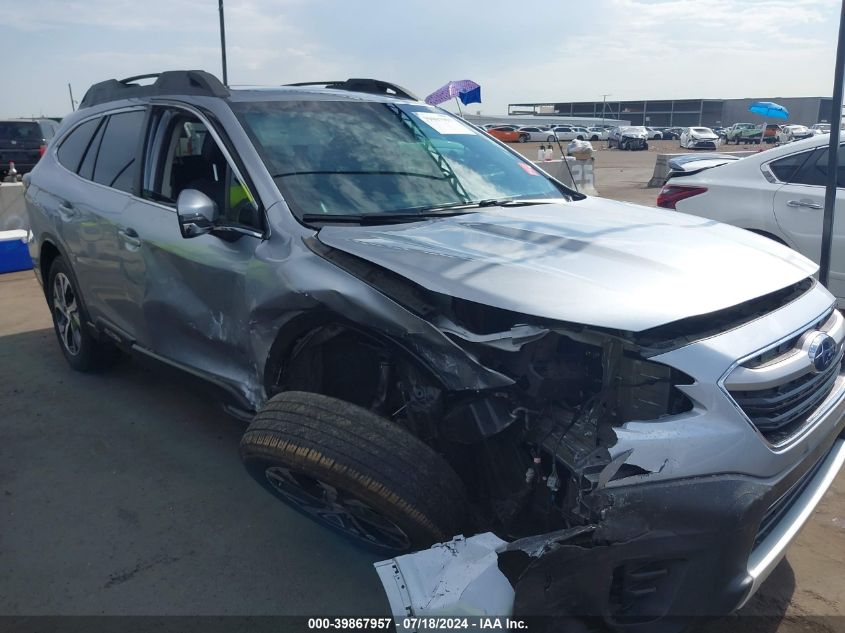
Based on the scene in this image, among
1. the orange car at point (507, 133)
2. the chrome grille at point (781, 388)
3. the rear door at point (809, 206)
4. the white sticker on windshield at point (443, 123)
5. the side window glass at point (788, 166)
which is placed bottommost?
the chrome grille at point (781, 388)

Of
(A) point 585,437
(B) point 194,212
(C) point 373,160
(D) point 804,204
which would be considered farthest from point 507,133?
(A) point 585,437

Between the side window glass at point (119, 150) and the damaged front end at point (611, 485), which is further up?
the side window glass at point (119, 150)

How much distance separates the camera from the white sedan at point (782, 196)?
5.64 m

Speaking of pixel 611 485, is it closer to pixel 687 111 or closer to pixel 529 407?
pixel 529 407

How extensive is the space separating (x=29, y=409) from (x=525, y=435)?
363 centimetres

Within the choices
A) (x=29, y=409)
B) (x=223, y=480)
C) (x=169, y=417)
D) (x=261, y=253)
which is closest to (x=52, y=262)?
(x=29, y=409)

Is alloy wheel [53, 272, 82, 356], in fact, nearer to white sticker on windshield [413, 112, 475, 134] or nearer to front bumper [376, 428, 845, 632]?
white sticker on windshield [413, 112, 475, 134]

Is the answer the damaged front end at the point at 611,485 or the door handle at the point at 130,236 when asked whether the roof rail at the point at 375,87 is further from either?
the damaged front end at the point at 611,485

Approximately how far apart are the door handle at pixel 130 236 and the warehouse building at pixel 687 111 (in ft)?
304

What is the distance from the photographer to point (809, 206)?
225 inches

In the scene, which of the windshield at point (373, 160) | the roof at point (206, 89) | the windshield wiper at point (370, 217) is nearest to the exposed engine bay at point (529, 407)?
the windshield wiper at point (370, 217)

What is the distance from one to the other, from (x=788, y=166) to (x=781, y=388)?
Answer: 4349mm

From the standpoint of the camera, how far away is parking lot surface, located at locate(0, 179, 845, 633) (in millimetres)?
2764

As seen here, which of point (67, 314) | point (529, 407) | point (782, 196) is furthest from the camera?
point (782, 196)
